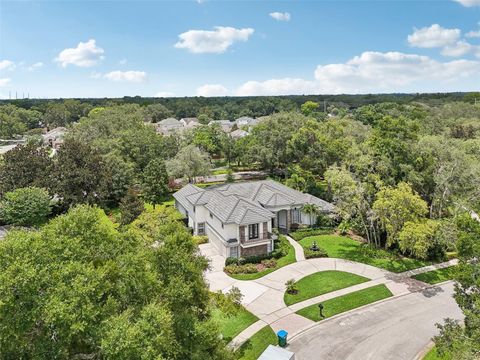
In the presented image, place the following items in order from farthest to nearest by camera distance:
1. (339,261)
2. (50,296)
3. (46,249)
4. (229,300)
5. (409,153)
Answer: (409,153) < (339,261) < (229,300) < (46,249) < (50,296)

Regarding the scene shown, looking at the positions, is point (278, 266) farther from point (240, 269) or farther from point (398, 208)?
point (398, 208)

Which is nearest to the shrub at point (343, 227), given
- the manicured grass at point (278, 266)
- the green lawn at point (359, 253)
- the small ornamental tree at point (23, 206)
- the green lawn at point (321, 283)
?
the green lawn at point (359, 253)

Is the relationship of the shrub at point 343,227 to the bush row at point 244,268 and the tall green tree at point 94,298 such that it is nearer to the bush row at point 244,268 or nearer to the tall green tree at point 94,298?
the bush row at point 244,268

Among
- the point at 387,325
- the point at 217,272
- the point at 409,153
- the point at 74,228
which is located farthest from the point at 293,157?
the point at 74,228

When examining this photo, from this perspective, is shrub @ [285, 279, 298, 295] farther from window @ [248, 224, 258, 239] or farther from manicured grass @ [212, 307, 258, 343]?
window @ [248, 224, 258, 239]

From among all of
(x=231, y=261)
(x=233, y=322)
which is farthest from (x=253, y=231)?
(x=233, y=322)

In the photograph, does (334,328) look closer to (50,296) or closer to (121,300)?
(121,300)

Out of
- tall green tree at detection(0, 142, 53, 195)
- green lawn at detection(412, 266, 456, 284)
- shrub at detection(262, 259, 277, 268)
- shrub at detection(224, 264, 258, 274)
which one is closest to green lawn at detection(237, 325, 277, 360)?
shrub at detection(224, 264, 258, 274)
